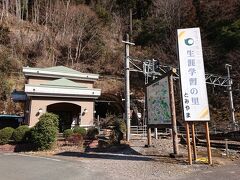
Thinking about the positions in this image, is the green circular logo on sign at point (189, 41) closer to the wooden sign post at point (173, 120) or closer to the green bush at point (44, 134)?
the wooden sign post at point (173, 120)

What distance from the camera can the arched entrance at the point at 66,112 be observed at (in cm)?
2311

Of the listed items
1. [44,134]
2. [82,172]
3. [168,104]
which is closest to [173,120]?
[168,104]

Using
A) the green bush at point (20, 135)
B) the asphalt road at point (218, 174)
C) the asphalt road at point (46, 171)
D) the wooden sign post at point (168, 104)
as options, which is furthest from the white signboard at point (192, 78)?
the green bush at point (20, 135)

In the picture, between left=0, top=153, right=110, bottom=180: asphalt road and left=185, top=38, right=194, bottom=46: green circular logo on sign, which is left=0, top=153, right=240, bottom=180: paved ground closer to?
left=0, top=153, right=110, bottom=180: asphalt road

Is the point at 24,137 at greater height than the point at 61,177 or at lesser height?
greater

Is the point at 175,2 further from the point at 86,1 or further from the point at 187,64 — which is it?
the point at 187,64

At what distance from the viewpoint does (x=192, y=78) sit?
1050 cm

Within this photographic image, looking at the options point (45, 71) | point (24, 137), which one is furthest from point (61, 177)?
point (45, 71)

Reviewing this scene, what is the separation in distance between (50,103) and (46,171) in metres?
12.1

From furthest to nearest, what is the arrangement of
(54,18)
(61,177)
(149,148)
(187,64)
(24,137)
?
(54,18), (24,137), (149,148), (187,64), (61,177)

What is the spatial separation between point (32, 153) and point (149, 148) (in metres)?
6.25

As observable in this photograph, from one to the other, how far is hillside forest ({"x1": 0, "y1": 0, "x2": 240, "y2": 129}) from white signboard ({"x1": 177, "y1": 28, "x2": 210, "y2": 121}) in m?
25.2

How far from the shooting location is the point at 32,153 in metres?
13.9

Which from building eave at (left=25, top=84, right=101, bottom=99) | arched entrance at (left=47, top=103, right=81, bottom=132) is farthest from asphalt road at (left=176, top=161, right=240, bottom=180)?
arched entrance at (left=47, top=103, right=81, bottom=132)
